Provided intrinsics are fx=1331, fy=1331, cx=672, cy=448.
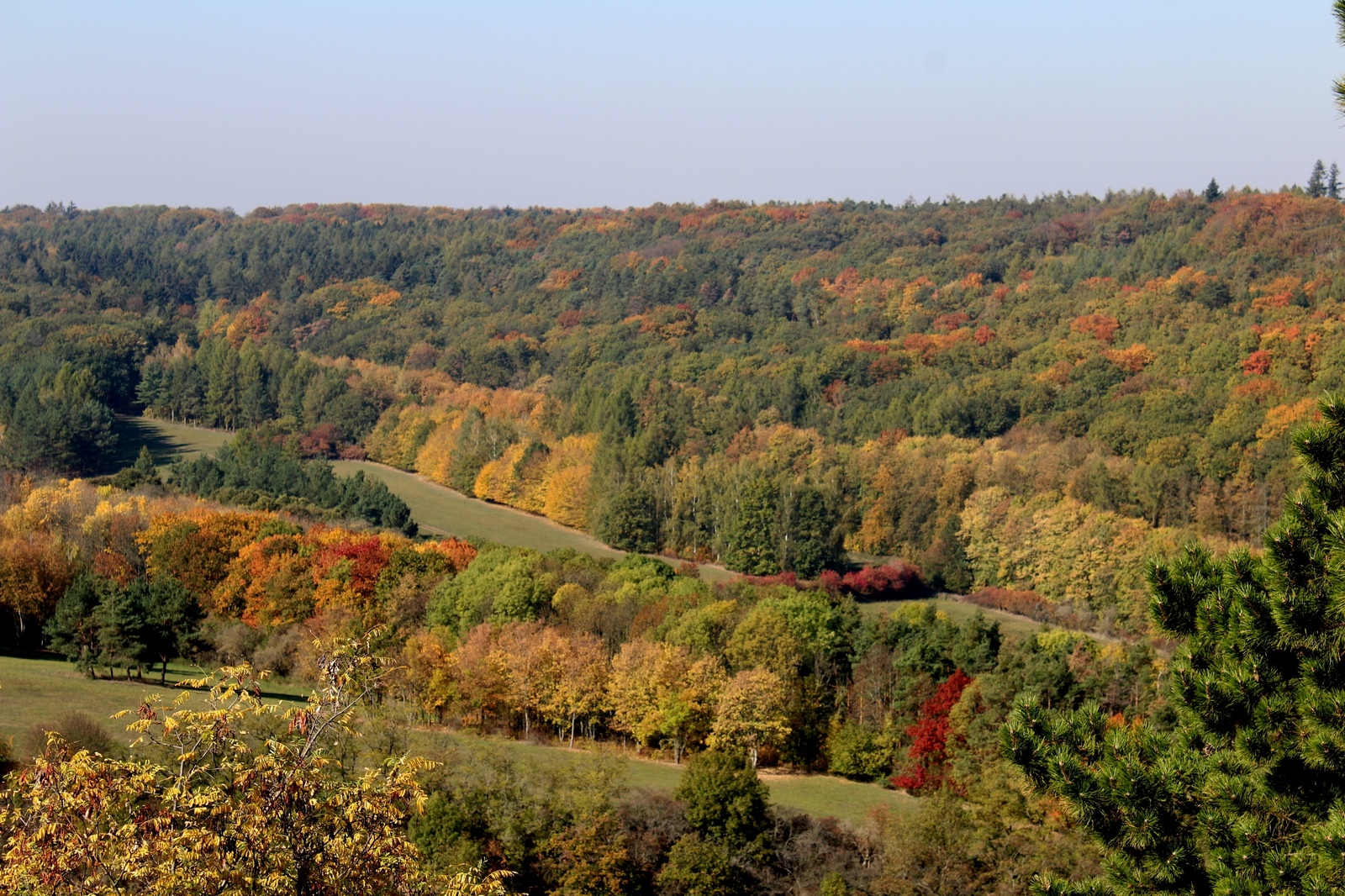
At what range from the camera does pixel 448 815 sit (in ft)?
98.0

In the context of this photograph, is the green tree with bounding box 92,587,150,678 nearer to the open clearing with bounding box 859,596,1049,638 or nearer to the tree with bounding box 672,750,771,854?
the tree with bounding box 672,750,771,854

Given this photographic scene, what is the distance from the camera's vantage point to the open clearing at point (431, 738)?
117 ft

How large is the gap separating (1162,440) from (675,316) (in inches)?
3001

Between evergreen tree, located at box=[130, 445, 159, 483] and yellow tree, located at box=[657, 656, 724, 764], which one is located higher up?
evergreen tree, located at box=[130, 445, 159, 483]

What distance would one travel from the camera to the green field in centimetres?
8706

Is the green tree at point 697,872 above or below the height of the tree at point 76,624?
below

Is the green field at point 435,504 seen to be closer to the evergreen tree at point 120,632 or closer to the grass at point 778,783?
the evergreen tree at point 120,632

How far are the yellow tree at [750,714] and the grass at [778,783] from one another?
1.19 metres

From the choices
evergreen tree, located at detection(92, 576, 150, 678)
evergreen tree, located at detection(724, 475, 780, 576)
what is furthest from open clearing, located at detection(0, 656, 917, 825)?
evergreen tree, located at detection(724, 475, 780, 576)

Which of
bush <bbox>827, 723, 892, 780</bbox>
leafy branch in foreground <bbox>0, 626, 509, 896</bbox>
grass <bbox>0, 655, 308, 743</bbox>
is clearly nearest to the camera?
leafy branch in foreground <bbox>0, 626, 509, 896</bbox>

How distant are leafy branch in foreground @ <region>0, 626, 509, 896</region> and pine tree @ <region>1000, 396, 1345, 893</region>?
612 centimetres

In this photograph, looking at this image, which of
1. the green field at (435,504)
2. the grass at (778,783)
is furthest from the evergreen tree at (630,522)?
the grass at (778,783)

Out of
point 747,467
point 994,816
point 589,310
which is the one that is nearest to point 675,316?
point 589,310

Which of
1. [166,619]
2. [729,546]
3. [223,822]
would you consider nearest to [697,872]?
[223,822]
